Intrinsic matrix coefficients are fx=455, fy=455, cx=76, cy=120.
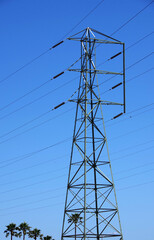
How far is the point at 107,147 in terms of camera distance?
3725 centimetres

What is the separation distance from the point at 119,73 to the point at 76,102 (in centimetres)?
453

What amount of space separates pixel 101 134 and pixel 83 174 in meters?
4.23

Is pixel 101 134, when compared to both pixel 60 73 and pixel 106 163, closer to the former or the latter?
pixel 106 163

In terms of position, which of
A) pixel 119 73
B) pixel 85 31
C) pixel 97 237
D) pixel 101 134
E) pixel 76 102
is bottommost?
pixel 97 237

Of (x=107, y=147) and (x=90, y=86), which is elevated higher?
(x=90, y=86)

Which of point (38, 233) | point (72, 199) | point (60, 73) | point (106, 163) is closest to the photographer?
point (72, 199)

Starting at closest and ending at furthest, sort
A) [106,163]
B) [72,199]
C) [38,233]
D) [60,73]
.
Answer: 1. [72,199]
2. [106,163]
3. [60,73]
4. [38,233]

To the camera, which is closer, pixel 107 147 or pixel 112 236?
pixel 112 236

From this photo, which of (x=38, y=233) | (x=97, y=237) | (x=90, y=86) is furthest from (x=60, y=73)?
(x=38, y=233)

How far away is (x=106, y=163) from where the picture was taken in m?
36.8

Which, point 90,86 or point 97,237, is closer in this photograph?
point 97,237

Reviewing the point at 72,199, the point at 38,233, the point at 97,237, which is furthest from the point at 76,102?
the point at 38,233

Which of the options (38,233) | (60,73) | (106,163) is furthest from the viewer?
(38,233)

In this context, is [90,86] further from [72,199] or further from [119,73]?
[72,199]
